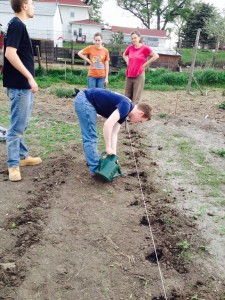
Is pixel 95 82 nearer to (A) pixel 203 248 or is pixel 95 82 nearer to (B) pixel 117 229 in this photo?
(B) pixel 117 229

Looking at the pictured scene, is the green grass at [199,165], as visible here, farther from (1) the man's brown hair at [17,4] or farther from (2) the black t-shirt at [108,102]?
(1) the man's brown hair at [17,4]

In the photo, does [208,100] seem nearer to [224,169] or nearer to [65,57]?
[224,169]

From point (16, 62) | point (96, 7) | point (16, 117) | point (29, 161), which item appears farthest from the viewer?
point (96, 7)

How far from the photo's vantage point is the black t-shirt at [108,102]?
351 centimetres

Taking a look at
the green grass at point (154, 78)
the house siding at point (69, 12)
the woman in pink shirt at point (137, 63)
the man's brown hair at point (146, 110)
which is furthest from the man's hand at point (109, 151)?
the house siding at point (69, 12)

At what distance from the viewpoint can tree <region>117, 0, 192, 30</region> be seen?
46.5 m

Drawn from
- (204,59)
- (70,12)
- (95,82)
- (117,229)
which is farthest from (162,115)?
(70,12)

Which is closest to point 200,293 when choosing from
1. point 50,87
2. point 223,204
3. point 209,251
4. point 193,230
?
point 209,251

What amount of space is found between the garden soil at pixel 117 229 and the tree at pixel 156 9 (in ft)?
153

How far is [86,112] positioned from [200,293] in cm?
227

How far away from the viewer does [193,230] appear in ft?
10.2

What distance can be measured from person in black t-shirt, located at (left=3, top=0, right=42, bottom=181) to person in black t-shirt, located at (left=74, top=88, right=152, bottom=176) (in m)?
0.61

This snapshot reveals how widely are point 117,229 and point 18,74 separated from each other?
1.97 m

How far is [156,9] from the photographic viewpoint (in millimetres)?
46906
